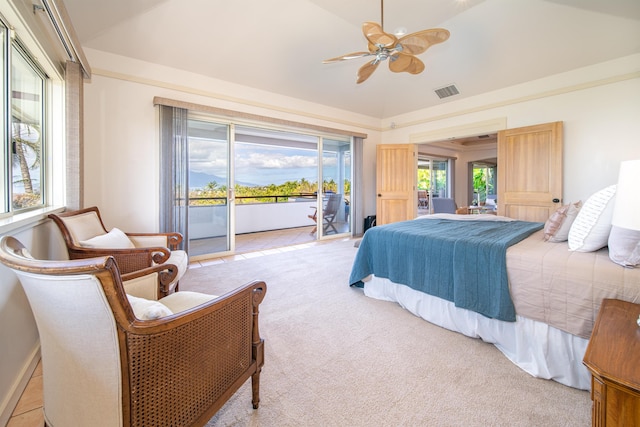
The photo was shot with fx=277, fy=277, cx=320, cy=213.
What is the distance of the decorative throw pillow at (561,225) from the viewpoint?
2.11 metres

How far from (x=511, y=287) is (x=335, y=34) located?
3695 mm

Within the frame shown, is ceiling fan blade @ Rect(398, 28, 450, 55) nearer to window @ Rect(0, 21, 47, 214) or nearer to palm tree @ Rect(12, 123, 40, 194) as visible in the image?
window @ Rect(0, 21, 47, 214)

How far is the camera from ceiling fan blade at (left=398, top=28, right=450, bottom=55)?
7.99 ft

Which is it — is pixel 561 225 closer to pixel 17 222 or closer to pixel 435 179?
pixel 17 222

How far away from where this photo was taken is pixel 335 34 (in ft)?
12.5

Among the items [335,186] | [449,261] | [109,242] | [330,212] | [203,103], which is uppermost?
[203,103]

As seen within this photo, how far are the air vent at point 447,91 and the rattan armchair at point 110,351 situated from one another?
17.2ft

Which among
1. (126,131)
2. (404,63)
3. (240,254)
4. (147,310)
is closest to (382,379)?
(147,310)

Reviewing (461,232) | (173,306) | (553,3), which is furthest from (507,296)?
(553,3)

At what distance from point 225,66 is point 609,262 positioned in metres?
4.46

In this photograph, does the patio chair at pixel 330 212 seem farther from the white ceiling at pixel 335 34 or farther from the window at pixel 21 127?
the window at pixel 21 127

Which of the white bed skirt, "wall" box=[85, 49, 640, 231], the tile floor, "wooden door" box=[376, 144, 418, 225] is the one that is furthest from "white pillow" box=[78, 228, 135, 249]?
"wooden door" box=[376, 144, 418, 225]

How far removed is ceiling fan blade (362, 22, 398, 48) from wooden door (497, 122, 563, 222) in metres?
2.93

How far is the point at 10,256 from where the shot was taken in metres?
0.84
